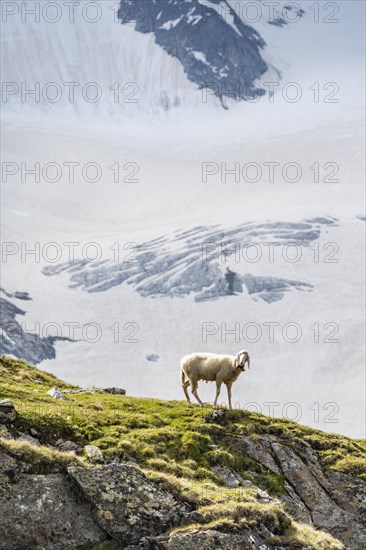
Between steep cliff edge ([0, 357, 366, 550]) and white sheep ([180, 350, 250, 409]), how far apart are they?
130cm

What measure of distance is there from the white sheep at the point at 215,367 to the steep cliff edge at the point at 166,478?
130cm

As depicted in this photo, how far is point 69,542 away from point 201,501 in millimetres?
3789

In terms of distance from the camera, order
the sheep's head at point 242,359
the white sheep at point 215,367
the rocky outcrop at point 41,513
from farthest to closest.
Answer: the white sheep at point 215,367 → the sheep's head at point 242,359 → the rocky outcrop at point 41,513

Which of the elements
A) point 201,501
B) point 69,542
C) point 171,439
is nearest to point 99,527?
point 69,542

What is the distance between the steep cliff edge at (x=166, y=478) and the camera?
21.9 metres

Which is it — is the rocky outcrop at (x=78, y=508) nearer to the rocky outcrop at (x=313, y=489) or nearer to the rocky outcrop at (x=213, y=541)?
the rocky outcrop at (x=213, y=541)

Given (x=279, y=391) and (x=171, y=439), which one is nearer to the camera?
(x=171, y=439)

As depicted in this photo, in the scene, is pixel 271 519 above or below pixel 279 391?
above

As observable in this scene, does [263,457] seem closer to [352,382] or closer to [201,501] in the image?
[201,501]

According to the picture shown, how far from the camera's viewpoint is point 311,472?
30.2 meters

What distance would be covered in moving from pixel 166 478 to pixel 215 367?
10.4 metres

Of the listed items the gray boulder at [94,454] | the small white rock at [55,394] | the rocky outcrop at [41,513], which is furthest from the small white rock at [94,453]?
the small white rock at [55,394]

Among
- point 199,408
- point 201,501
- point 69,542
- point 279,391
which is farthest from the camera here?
point 279,391

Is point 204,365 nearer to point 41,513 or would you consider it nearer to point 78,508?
point 78,508
